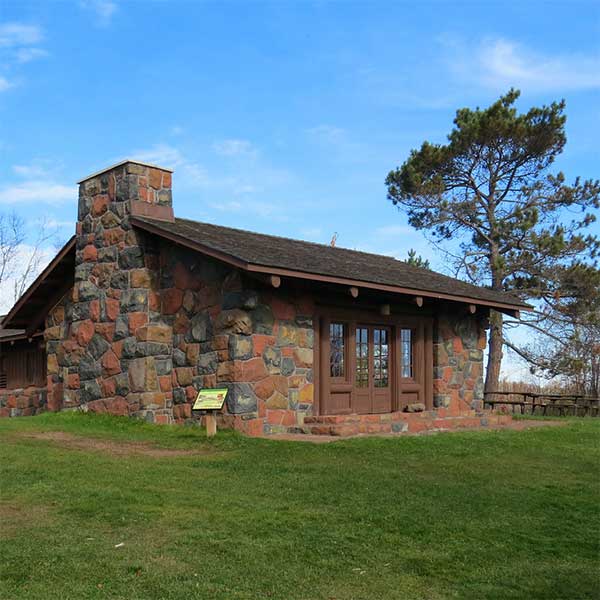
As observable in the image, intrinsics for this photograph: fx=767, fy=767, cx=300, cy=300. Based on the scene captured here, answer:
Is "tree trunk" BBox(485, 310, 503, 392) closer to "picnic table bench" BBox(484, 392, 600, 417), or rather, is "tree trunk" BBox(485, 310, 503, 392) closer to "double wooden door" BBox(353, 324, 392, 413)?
"picnic table bench" BBox(484, 392, 600, 417)

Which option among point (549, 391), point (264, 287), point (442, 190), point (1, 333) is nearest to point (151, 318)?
point (264, 287)

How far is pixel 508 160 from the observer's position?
27594 mm

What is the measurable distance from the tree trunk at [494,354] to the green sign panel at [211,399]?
57.8 feet

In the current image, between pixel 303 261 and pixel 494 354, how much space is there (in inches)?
659

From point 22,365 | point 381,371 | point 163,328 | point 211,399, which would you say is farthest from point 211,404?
point 22,365

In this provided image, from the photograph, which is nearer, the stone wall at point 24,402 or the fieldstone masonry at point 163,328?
the fieldstone masonry at point 163,328

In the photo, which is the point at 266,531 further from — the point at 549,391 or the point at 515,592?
the point at 549,391

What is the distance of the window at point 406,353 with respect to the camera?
1588cm

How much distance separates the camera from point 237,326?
12250 mm

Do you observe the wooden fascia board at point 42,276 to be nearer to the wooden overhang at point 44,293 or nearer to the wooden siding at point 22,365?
the wooden overhang at point 44,293

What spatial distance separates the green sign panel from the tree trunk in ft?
57.8

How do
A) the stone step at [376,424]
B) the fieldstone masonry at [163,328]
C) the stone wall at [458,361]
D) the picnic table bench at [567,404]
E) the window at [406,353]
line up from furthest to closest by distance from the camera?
1. the picnic table bench at [567,404]
2. the stone wall at [458,361]
3. the window at [406,353]
4. the fieldstone masonry at [163,328]
5. the stone step at [376,424]

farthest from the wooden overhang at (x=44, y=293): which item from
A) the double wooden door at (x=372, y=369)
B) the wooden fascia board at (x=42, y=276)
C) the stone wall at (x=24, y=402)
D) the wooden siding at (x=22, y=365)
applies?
the double wooden door at (x=372, y=369)

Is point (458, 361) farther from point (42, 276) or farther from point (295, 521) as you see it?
point (295, 521)
